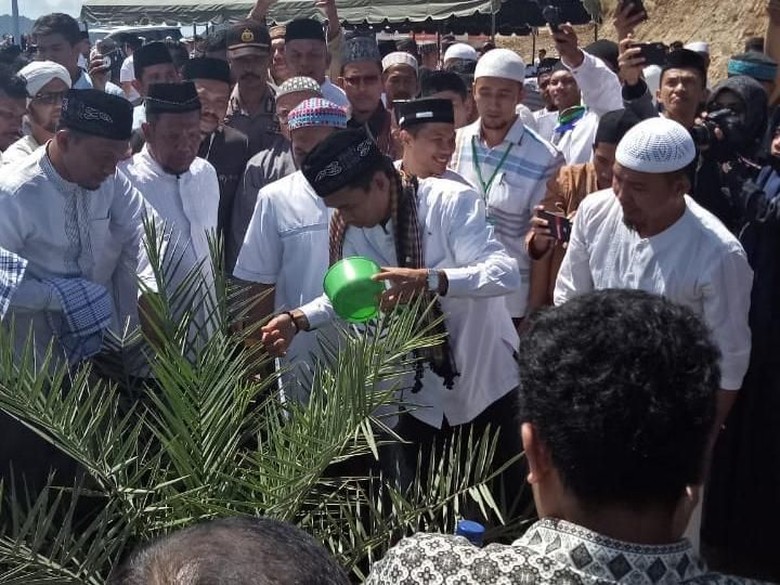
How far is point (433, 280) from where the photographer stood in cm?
345

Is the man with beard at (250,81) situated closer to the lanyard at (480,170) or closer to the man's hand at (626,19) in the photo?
the lanyard at (480,170)

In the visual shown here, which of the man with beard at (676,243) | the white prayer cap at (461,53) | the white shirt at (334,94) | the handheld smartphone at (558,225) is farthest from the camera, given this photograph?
the white prayer cap at (461,53)

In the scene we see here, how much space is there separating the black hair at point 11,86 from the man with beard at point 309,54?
4.68ft

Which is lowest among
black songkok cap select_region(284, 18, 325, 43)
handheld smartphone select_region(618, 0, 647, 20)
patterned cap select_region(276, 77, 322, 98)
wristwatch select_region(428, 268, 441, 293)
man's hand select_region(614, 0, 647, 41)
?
wristwatch select_region(428, 268, 441, 293)

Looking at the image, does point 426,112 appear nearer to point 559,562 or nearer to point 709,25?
point 559,562

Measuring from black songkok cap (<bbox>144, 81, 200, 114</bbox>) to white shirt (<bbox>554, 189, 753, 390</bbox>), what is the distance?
1.89 meters

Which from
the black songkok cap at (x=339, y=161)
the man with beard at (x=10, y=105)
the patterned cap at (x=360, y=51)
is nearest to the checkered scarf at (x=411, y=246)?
the black songkok cap at (x=339, y=161)

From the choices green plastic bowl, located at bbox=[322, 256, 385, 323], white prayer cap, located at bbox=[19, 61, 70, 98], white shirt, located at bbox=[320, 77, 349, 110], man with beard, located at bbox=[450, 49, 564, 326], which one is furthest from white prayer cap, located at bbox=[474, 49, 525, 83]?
white prayer cap, located at bbox=[19, 61, 70, 98]

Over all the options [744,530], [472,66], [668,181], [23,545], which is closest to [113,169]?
[23,545]

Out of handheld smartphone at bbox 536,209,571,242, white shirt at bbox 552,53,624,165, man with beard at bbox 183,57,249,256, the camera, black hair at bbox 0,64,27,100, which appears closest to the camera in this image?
handheld smartphone at bbox 536,209,571,242

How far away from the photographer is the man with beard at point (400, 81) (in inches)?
269

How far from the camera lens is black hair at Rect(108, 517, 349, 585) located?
4.19 ft

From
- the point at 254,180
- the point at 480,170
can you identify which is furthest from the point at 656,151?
the point at 254,180

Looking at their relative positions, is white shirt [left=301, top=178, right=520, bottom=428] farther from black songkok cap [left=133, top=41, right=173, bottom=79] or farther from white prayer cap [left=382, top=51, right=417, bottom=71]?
white prayer cap [left=382, top=51, right=417, bottom=71]
